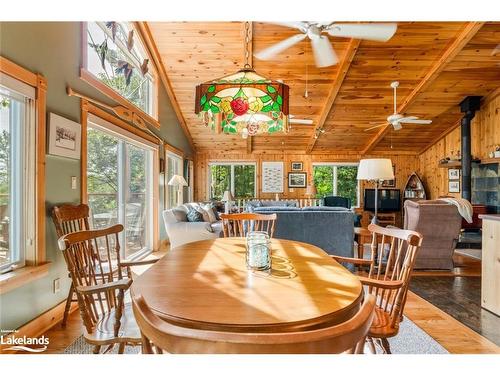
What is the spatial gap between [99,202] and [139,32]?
107 inches

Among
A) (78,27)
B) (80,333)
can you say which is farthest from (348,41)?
(80,333)

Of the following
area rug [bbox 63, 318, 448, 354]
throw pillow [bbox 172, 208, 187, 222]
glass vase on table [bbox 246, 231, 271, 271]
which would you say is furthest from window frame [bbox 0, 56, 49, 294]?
throw pillow [bbox 172, 208, 187, 222]

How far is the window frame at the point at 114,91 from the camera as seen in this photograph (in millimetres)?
2986

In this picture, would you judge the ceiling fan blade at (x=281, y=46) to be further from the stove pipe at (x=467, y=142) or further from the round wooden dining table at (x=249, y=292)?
the stove pipe at (x=467, y=142)

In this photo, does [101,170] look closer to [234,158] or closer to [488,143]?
[234,158]

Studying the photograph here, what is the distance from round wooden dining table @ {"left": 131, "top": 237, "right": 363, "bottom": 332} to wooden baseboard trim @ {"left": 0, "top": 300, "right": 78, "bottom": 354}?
1324 mm

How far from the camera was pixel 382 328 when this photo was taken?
1.48 m

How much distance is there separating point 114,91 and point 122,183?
1.23 m

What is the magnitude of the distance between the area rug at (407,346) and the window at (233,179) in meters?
6.69

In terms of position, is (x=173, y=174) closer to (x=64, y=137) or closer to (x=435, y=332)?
(x=64, y=137)

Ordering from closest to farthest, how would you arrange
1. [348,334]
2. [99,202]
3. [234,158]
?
[348,334], [99,202], [234,158]

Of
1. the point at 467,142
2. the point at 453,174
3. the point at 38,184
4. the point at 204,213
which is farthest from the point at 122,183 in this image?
the point at 453,174
